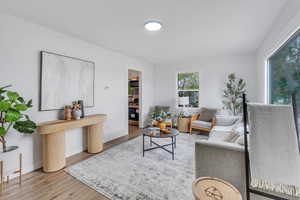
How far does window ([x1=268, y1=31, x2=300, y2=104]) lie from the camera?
6.35 feet

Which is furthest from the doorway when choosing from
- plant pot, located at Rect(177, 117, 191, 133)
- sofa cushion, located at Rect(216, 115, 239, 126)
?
sofa cushion, located at Rect(216, 115, 239, 126)

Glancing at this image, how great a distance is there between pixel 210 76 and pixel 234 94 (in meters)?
0.97

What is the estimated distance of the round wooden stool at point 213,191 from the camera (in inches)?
43.8

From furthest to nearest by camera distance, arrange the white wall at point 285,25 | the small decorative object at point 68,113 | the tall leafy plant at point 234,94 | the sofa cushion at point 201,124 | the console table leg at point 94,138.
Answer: the tall leafy plant at point 234,94 → the sofa cushion at point 201,124 → the console table leg at point 94,138 → the small decorative object at point 68,113 → the white wall at point 285,25

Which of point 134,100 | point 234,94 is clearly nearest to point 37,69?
point 134,100

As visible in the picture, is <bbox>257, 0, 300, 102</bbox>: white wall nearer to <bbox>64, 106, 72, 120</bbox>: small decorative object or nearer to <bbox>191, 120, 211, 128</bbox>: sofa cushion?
<bbox>191, 120, 211, 128</bbox>: sofa cushion

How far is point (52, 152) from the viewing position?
2354 mm

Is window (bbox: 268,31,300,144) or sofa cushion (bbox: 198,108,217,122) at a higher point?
window (bbox: 268,31,300,144)

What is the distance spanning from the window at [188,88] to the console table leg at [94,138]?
3.02 metres

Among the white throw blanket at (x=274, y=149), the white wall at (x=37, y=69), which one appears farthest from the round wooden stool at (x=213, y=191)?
the white wall at (x=37, y=69)

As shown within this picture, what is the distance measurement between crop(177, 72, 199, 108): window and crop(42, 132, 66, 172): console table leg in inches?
150

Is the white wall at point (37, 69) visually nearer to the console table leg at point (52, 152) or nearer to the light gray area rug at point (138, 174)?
the console table leg at point (52, 152)

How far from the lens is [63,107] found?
2.85 metres

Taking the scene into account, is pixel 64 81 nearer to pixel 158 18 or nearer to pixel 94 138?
pixel 94 138
